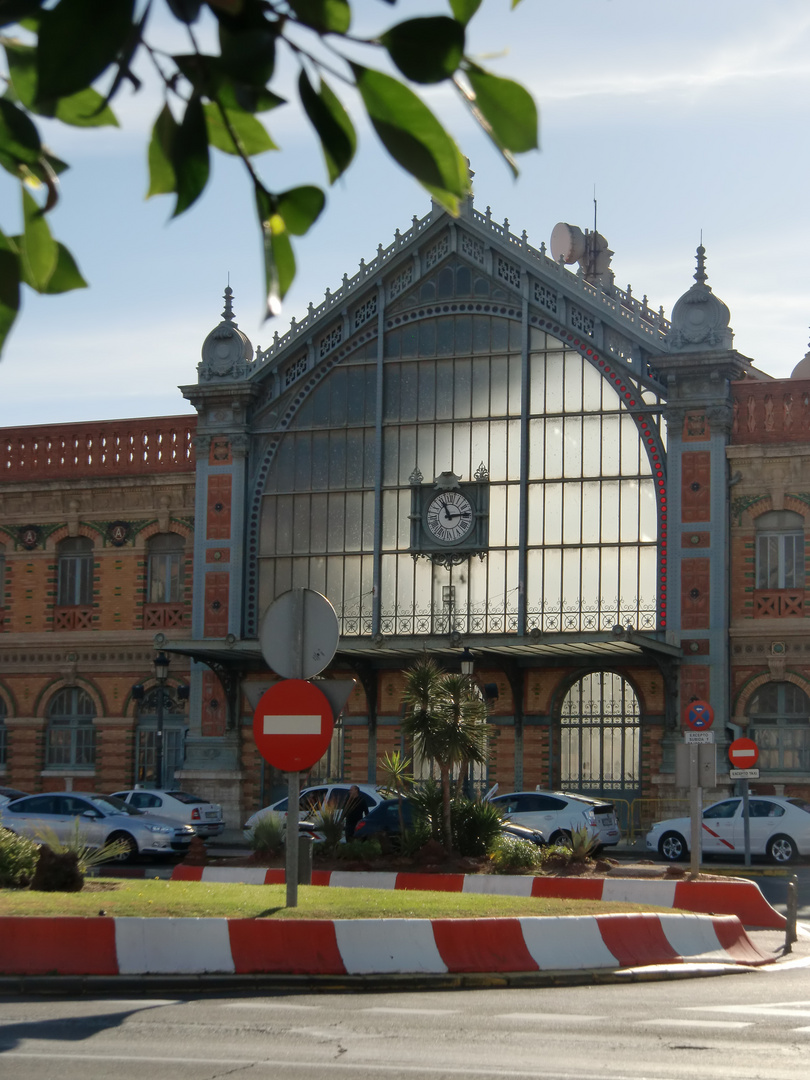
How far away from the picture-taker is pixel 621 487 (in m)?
35.2

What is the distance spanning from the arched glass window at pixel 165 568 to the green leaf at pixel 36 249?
37569 mm

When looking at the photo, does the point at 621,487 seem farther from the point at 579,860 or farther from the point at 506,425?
the point at 579,860

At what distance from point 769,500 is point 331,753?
11006mm

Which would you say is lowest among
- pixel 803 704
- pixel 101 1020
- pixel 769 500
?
pixel 101 1020

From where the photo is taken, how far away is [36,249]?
231 cm

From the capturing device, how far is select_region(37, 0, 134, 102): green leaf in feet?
6.48

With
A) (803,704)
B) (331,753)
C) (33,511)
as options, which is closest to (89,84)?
(803,704)

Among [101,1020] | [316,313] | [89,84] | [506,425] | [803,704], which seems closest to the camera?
[89,84]

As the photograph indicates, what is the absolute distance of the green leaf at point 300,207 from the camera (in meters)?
2.26

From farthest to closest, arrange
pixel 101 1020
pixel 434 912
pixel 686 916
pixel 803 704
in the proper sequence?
pixel 803 704, pixel 686 916, pixel 434 912, pixel 101 1020

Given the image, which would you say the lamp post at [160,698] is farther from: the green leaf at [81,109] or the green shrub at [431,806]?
the green leaf at [81,109]

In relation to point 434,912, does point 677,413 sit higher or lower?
higher

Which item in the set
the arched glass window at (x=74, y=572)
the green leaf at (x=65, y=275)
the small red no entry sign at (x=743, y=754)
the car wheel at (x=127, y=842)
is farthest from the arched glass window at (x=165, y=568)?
the green leaf at (x=65, y=275)

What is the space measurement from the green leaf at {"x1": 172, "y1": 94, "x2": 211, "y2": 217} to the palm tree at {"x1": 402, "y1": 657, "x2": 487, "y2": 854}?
19397 mm
